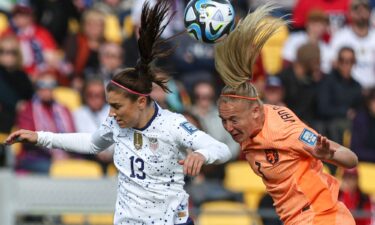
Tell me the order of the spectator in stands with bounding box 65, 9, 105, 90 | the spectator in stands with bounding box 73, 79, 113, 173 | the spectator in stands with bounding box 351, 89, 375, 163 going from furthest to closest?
the spectator in stands with bounding box 65, 9, 105, 90, the spectator in stands with bounding box 351, 89, 375, 163, the spectator in stands with bounding box 73, 79, 113, 173

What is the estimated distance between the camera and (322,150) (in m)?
6.82

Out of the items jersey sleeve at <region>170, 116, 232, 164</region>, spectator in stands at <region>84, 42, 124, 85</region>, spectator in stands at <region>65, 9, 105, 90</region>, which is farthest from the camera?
spectator in stands at <region>65, 9, 105, 90</region>

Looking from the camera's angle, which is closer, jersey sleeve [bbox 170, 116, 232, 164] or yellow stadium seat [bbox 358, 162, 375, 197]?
jersey sleeve [bbox 170, 116, 232, 164]

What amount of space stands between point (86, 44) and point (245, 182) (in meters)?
2.85

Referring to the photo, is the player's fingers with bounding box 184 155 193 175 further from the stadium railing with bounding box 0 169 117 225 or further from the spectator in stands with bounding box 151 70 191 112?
the spectator in stands with bounding box 151 70 191 112

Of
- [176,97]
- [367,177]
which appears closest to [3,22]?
[176,97]

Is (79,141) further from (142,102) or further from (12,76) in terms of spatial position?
(12,76)

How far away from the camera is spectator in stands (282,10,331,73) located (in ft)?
47.0

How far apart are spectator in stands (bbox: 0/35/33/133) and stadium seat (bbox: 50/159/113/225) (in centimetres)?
90

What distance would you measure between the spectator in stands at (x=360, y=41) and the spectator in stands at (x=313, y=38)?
0.16 meters

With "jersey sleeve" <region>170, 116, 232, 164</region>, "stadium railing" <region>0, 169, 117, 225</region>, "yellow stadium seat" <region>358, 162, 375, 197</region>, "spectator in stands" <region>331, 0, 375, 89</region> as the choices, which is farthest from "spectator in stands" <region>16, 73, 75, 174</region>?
"jersey sleeve" <region>170, 116, 232, 164</region>

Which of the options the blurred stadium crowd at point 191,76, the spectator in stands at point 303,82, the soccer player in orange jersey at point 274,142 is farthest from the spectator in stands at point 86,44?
the soccer player in orange jersey at point 274,142

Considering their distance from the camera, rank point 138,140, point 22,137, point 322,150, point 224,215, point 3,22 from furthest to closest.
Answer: point 3,22 → point 224,215 → point 22,137 → point 138,140 → point 322,150

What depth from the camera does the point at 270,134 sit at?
23.8ft
